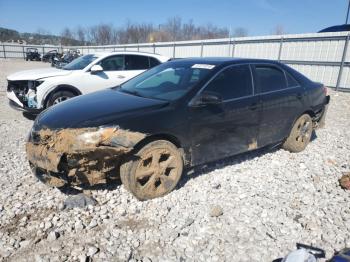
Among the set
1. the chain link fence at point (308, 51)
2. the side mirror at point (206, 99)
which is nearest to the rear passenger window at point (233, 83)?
the side mirror at point (206, 99)

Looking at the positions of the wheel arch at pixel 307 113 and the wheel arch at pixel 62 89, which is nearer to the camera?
the wheel arch at pixel 307 113

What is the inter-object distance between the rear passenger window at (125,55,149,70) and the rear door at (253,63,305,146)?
439 cm

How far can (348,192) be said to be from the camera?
4.05m

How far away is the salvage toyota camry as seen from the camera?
3.25 m

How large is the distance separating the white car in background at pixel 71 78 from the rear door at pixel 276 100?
4.29m

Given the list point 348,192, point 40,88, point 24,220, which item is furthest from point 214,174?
point 40,88

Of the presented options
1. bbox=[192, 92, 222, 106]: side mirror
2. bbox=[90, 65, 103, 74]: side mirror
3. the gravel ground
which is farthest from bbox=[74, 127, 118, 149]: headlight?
bbox=[90, 65, 103, 74]: side mirror

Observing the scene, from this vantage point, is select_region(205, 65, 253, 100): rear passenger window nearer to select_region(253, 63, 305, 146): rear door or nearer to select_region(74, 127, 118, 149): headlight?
select_region(253, 63, 305, 146): rear door

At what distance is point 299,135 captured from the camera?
213 inches

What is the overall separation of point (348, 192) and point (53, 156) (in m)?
3.70

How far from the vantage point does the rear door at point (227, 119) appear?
384 centimetres

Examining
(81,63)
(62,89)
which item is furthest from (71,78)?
(81,63)

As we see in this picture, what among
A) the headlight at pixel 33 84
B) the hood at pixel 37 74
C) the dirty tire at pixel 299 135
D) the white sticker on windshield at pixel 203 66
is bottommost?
the dirty tire at pixel 299 135

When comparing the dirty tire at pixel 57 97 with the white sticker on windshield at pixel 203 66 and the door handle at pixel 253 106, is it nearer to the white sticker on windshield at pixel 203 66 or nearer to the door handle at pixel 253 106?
the white sticker on windshield at pixel 203 66
